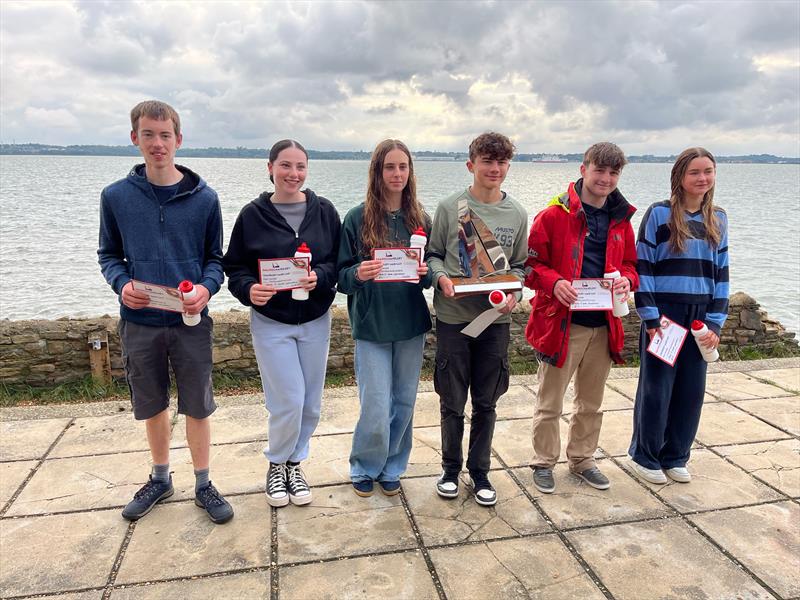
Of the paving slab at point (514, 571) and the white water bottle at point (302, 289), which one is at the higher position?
the white water bottle at point (302, 289)

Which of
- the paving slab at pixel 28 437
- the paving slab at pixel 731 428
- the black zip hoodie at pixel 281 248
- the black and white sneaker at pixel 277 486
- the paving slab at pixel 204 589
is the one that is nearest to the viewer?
the paving slab at pixel 204 589

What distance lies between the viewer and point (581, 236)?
332 centimetres

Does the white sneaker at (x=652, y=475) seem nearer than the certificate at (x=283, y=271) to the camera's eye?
No

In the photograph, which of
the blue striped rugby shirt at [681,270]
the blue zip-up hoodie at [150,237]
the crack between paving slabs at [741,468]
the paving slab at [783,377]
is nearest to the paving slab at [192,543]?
the blue zip-up hoodie at [150,237]

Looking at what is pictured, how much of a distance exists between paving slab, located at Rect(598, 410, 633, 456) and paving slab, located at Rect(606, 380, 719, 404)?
441 millimetres

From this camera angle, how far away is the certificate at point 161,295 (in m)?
2.83

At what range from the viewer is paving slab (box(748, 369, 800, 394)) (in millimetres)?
5559

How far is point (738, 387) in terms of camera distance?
18.1 feet

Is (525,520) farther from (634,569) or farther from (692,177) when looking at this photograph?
(692,177)

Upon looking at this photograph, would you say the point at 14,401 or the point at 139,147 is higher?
the point at 139,147

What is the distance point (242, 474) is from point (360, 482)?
81cm

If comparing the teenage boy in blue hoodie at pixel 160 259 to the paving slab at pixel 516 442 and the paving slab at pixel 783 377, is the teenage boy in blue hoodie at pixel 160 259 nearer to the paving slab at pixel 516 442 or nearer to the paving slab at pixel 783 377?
the paving slab at pixel 516 442

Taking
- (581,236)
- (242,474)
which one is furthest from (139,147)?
(581,236)

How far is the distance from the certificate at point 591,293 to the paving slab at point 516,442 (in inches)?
42.9
